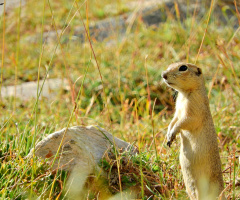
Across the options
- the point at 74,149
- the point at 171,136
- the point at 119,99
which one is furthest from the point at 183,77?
the point at 119,99

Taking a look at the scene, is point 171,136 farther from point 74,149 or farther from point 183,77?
point 74,149

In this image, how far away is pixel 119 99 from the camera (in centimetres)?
477

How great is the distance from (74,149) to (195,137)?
2.51ft

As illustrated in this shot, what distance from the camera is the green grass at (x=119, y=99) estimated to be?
2.42m

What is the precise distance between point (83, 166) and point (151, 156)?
1.94 ft

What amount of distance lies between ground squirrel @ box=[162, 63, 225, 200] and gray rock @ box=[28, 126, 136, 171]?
0.45 m

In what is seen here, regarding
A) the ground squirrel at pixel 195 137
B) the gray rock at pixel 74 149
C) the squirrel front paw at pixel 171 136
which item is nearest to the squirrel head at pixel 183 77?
the ground squirrel at pixel 195 137

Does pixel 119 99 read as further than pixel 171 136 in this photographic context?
Yes

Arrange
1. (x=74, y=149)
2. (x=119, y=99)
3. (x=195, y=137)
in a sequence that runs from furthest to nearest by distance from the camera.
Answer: (x=119, y=99) → (x=74, y=149) → (x=195, y=137)

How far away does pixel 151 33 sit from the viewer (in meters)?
6.27

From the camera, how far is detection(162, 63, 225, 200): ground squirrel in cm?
238

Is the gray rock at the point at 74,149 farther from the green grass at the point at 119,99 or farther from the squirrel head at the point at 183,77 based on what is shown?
the squirrel head at the point at 183,77

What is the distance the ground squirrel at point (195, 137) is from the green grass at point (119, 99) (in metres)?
0.14

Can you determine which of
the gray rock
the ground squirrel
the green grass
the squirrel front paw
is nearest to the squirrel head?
the ground squirrel
